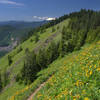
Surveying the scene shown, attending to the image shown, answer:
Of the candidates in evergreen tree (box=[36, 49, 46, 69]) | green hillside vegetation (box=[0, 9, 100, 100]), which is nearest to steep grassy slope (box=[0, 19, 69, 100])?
green hillside vegetation (box=[0, 9, 100, 100])

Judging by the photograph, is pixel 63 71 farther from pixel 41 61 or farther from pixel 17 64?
pixel 17 64

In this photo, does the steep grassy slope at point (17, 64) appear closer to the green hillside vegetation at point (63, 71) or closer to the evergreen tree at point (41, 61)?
the green hillside vegetation at point (63, 71)

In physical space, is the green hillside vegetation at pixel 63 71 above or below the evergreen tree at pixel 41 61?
above

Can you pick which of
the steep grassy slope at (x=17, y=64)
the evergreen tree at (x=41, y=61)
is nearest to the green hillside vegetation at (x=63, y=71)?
the evergreen tree at (x=41, y=61)

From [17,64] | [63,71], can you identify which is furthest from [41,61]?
[63,71]

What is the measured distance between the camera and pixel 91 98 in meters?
6.13

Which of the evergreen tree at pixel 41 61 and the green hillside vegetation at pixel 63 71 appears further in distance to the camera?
the evergreen tree at pixel 41 61

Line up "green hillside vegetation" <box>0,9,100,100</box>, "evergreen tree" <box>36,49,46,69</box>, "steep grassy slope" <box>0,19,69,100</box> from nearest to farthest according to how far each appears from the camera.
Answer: "green hillside vegetation" <box>0,9,100,100</box>, "steep grassy slope" <box>0,19,69,100</box>, "evergreen tree" <box>36,49,46,69</box>

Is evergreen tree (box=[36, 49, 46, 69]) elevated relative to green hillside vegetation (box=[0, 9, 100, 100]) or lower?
lower

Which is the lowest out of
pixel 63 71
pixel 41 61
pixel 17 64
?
pixel 17 64

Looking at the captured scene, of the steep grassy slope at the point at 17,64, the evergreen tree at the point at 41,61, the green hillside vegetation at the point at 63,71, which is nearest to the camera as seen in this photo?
the green hillside vegetation at the point at 63,71

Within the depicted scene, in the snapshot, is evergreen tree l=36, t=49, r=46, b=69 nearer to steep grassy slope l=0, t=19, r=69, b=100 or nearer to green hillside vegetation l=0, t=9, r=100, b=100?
green hillside vegetation l=0, t=9, r=100, b=100

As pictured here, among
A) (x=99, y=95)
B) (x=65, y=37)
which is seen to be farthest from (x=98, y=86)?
(x=65, y=37)

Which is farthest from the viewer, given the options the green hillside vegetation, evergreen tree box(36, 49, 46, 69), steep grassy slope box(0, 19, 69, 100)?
evergreen tree box(36, 49, 46, 69)
